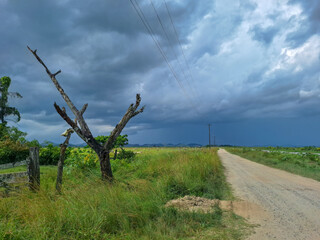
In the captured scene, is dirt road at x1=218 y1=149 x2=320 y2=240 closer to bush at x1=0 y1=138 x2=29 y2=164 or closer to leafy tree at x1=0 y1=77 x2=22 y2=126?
bush at x1=0 y1=138 x2=29 y2=164

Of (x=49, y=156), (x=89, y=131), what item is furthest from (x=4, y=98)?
(x=89, y=131)

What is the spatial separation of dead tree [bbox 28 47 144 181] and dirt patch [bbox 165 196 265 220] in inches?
131

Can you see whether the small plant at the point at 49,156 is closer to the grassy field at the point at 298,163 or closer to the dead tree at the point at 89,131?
the dead tree at the point at 89,131

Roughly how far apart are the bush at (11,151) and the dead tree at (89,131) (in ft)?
30.1

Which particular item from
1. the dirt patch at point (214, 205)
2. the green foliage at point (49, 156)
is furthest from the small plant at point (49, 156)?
the dirt patch at point (214, 205)

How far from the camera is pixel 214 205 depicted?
24.7ft

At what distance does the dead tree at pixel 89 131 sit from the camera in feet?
32.2

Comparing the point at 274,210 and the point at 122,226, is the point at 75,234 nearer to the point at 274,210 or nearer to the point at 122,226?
the point at 122,226

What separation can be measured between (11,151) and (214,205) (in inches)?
664

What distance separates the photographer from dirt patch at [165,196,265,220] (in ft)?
23.1

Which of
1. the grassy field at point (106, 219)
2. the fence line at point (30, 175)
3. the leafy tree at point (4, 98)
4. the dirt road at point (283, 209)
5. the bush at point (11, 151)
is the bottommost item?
the dirt road at point (283, 209)

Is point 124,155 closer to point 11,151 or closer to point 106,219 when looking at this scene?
point 11,151

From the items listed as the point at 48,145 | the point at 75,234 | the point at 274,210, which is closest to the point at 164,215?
the point at 75,234

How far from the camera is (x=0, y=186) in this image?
278 inches
